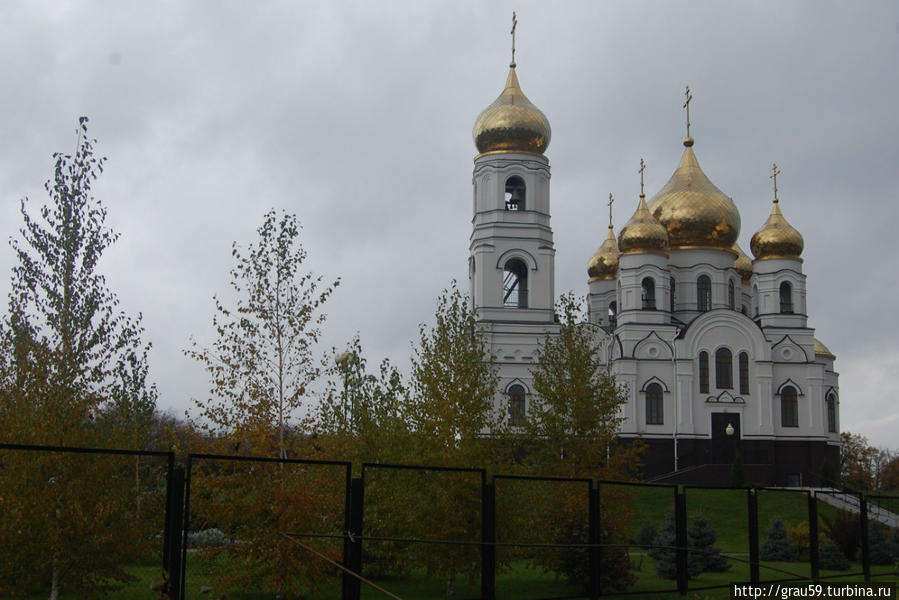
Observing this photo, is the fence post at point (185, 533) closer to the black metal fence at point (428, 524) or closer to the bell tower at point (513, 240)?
the black metal fence at point (428, 524)

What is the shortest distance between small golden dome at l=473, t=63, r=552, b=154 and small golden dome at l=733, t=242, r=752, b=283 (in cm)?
1475

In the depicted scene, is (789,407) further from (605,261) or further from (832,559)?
(832,559)

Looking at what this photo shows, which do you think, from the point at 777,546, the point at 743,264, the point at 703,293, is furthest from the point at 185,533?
the point at 743,264

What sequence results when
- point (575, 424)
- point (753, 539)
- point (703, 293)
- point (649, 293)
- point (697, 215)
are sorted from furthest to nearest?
point (703, 293) < point (697, 215) < point (649, 293) < point (575, 424) < point (753, 539)

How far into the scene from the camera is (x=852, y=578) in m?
18.8

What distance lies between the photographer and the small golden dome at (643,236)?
43000 mm

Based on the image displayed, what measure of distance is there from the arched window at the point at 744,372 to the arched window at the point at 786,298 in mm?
3585

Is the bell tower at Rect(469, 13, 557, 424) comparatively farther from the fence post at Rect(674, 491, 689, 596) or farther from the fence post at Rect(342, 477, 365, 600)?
the fence post at Rect(342, 477, 365, 600)

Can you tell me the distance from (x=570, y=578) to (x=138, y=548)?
A: 305 inches

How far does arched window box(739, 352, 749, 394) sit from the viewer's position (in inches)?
1639

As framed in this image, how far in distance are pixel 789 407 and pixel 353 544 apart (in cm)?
3528

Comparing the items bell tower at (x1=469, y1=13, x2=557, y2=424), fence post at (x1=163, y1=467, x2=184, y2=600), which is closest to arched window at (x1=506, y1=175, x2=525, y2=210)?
bell tower at (x1=469, y1=13, x2=557, y2=424)

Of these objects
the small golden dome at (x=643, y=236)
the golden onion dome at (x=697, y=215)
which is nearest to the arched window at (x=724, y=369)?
the small golden dome at (x=643, y=236)

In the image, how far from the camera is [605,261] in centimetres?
Answer: 5169
